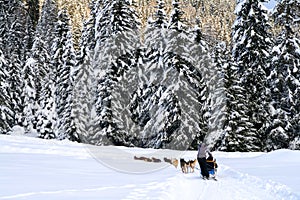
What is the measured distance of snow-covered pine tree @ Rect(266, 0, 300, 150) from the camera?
27.2 m

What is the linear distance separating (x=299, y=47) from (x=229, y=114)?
7111 mm

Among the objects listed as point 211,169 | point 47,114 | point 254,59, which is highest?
point 254,59

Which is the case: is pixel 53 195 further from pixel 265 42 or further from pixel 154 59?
pixel 265 42

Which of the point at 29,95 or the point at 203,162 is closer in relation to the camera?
the point at 203,162

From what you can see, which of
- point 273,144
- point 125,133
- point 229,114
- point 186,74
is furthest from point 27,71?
point 273,144

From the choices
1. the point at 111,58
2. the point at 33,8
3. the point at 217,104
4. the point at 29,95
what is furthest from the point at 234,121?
the point at 33,8

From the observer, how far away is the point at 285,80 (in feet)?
90.0

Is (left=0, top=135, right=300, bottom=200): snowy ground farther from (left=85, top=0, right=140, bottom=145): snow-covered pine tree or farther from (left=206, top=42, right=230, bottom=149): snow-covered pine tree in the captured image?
(left=85, top=0, right=140, bottom=145): snow-covered pine tree

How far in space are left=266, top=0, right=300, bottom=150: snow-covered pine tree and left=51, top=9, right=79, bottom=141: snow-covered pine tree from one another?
18.0 metres

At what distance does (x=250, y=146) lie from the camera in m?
29.3

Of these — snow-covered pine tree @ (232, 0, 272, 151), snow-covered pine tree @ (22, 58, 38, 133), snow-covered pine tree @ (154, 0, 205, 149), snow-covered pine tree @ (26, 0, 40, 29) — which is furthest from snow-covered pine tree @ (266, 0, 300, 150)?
snow-covered pine tree @ (26, 0, 40, 29)

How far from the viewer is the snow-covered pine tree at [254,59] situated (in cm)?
2944

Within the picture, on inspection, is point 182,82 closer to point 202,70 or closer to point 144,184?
point 202,70

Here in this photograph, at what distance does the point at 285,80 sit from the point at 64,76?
22.8 metres
